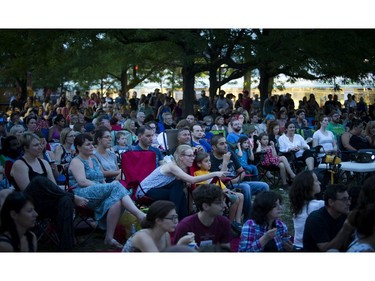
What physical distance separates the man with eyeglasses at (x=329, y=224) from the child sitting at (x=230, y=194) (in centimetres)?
210

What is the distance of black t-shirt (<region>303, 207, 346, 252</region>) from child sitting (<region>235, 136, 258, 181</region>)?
11.9ft

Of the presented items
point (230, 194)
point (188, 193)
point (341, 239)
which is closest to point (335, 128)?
point (230, 194)

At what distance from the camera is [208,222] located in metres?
5.25

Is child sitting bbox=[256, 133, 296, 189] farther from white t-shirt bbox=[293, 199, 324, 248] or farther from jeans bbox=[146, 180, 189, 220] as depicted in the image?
white t-shirt bbox=[293, 199, 324, 248]

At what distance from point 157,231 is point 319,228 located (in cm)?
132

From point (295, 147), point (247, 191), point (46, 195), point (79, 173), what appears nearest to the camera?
point (46, 195)

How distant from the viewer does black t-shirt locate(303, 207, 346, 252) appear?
4.95m

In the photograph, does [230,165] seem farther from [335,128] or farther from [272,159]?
[335,128]

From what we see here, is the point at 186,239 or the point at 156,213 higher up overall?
the point at 156,213

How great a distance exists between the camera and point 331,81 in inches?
Answer: 765

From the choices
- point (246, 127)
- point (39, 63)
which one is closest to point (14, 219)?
point (246, 127)

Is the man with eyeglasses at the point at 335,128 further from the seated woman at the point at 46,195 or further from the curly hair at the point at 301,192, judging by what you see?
the seated woman at the point at 46,195

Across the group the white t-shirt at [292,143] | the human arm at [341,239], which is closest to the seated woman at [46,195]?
the human arm at [341,239]

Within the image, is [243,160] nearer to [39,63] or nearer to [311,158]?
[311,158]
